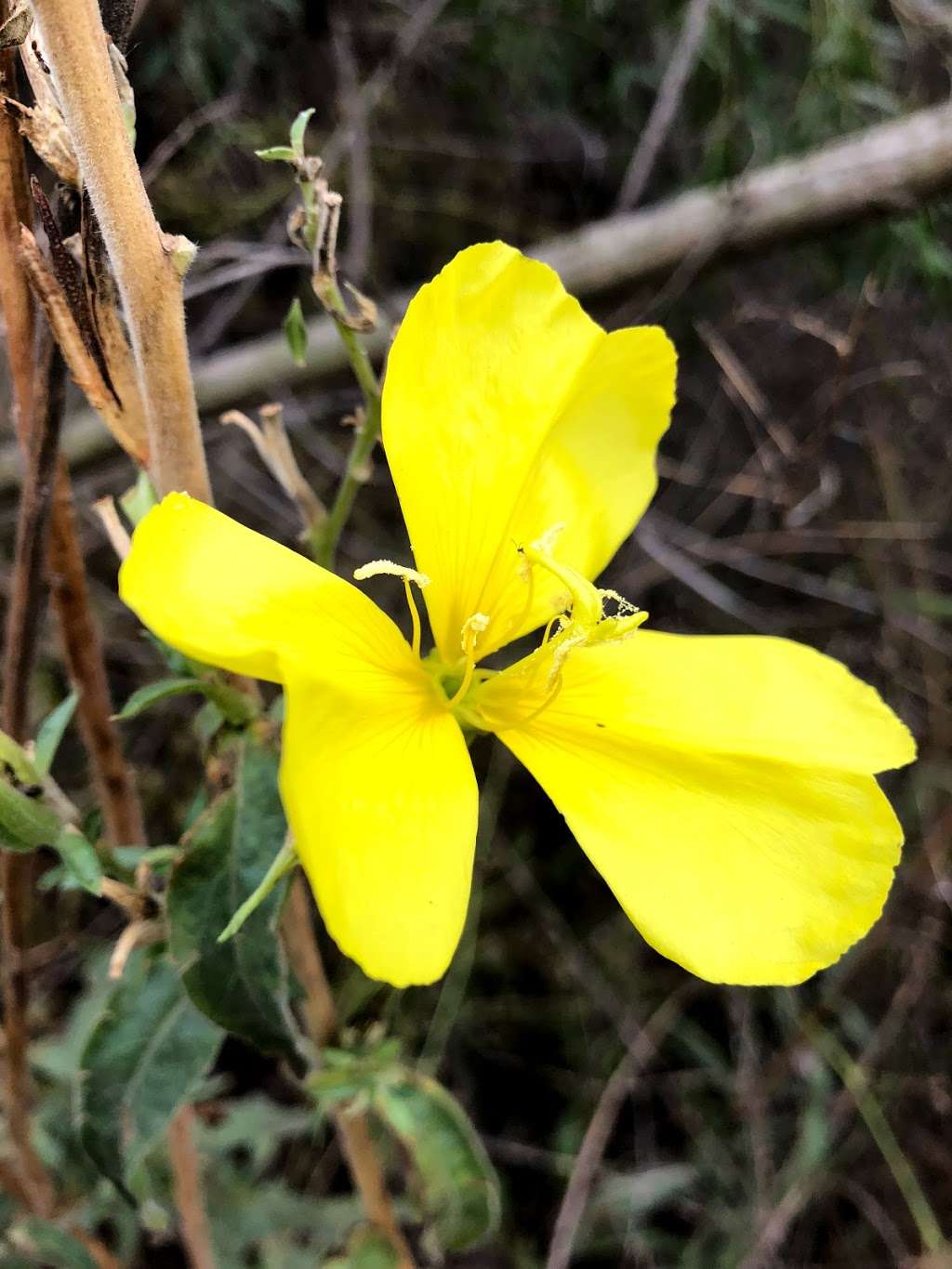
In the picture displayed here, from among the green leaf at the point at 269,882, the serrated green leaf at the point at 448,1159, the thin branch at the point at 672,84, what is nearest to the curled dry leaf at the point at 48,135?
the green leaf at the point at 269,882

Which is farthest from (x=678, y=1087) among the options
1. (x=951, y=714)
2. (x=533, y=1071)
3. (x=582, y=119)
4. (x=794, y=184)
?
(x=582, y=119)

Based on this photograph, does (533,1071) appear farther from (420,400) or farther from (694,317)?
(420,400)

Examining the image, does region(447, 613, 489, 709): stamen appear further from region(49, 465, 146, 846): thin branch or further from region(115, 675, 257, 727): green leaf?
region(49, 465, 146, 846): thin branch

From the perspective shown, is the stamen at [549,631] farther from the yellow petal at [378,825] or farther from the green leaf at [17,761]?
the green leaf at [17,761]

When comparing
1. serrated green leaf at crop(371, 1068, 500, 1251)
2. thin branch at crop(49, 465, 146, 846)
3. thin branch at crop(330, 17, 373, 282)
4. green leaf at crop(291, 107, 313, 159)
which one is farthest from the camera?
thin branch at crop(330, 17, 373, 282)

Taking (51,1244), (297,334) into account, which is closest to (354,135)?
(297,334)

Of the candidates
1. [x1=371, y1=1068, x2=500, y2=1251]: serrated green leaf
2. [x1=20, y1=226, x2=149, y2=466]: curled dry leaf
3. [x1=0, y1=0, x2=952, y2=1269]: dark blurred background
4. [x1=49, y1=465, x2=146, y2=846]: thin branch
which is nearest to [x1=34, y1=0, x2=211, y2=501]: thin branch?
[x1=20, y1=226, x2=149, y2=466]: curled dry leaf
